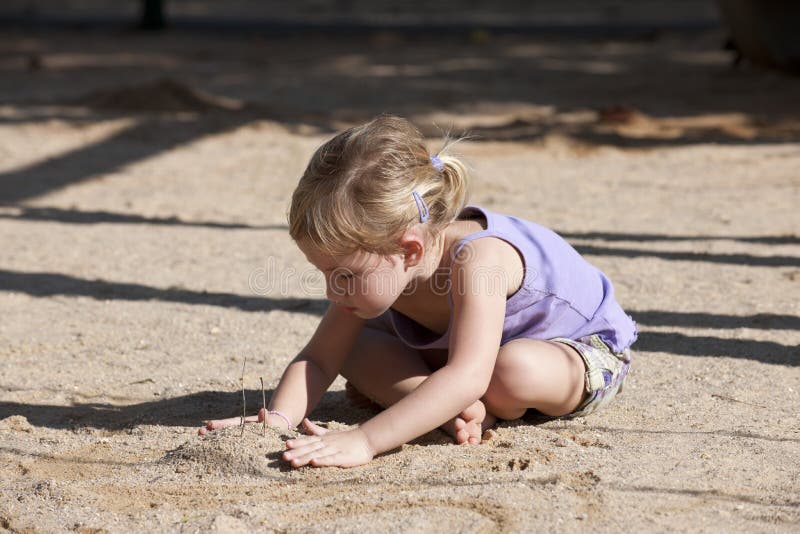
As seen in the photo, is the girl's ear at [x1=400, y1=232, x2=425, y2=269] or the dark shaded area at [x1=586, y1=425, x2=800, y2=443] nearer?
the girl's ear at [x1=400, y1=232, x2=425, y2=269]

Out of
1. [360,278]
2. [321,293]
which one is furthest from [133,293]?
[360,278]

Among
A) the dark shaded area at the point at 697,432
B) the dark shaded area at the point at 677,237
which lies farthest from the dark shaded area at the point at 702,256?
the dark shaded area at the point at 697,432

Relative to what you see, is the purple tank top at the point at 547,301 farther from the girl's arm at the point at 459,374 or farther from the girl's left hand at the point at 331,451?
the girl's left hand at the point at 331,451

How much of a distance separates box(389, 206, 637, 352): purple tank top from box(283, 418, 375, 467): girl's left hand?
0.44 m

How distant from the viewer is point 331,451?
2.76 meters

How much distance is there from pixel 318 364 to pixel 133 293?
1700mm

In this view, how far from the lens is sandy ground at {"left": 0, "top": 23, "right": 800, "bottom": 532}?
2.61 meters

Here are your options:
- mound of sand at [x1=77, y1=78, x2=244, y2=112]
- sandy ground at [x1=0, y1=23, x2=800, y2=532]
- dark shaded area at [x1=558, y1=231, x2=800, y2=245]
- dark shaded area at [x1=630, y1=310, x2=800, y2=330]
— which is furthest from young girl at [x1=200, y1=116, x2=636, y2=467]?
mound of sand at [x1=77, y1=78, x2=244, y2=112]

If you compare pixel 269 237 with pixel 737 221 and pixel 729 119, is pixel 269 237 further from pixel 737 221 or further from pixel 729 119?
pixel 729 119

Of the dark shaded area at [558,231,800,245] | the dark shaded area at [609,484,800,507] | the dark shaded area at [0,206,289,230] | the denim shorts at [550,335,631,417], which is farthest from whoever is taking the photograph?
the dark shaded area at [0,206,289,230]

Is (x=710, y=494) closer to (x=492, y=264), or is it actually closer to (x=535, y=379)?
(x=535, y=379)

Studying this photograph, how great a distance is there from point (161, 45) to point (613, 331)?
11.4m

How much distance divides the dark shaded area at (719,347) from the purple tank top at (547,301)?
0.58 metres

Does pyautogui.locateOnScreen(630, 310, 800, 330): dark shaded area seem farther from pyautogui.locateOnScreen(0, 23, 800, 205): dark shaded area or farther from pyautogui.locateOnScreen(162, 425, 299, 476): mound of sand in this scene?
pyautogui.locateOnScreen(0, 23, 800, 205): dark shaded area
